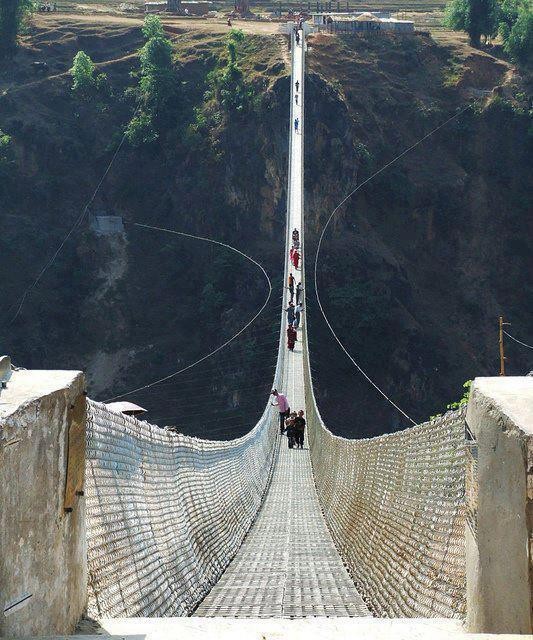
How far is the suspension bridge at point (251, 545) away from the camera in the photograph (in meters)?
2.40

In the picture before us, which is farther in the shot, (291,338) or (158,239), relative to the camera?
(158,239)

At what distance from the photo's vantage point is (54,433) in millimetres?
2385

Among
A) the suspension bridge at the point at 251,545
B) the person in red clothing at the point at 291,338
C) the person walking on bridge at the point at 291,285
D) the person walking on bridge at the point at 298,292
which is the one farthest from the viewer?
the person walking on bridge at the point at 291,285

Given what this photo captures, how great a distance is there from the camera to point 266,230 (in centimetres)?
3145

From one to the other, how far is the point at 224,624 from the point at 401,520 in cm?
162

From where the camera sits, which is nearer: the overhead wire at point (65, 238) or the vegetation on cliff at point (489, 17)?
the overhead wire at point (65, 238)

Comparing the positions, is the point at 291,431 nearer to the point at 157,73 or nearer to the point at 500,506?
the point at 500,506

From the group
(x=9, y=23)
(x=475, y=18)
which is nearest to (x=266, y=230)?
(x=9, y=23)

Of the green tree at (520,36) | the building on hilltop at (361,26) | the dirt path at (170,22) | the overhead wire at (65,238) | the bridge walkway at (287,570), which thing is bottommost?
the bridge walkway at (287,570)

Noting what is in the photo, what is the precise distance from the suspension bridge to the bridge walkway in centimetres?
1

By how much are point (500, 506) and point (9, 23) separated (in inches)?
1534

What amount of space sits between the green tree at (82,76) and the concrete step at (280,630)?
3540 cm

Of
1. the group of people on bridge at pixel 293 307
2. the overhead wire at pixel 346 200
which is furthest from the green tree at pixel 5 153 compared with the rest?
the group of people on bridge at pixel 293 307

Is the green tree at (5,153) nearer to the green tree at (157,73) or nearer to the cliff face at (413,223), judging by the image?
the green tree at (157,73)
